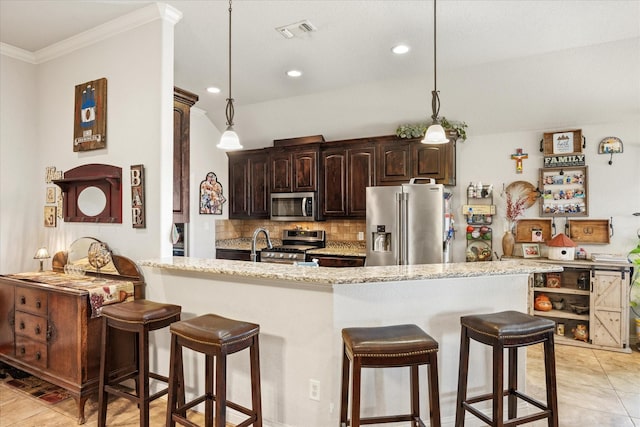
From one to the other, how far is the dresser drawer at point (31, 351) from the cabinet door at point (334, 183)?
3367 millimetres

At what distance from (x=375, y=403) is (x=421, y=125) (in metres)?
3.35

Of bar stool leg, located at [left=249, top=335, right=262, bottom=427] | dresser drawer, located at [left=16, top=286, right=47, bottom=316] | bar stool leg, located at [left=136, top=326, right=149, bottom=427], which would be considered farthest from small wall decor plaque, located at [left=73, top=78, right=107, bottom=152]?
bar stool leg, located at [left=249, top=335, right=262, bottom=427]

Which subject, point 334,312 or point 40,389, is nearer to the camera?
point 334,312

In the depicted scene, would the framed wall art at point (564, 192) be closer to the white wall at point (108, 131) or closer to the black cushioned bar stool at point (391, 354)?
the black cushioned bar stool at point (391, 354)

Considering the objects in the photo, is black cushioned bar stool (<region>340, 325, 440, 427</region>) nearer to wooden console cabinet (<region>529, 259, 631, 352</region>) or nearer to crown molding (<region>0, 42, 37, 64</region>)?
wooden console cabinet (<region>529, 259, 631, 352</region>)

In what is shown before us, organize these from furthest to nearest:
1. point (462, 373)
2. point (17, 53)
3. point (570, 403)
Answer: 1. point (17, 53)
2. point (570, 403)
3. point (462, 373)

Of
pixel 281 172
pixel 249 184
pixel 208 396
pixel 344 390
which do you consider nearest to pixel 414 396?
pixel 344 390

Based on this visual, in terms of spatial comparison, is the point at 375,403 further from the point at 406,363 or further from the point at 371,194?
the point at 371,194

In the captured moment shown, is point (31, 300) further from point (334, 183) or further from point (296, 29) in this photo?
point (334, 183)

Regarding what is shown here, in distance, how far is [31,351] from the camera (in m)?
2.75

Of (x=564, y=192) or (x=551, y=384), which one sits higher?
(x=564, y=192)

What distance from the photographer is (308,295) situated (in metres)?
2.13

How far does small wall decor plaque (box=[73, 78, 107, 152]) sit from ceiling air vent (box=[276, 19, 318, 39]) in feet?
5.11

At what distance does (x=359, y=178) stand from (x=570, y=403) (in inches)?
124
